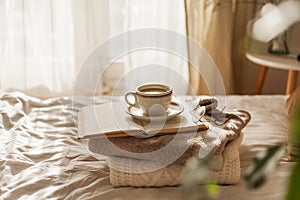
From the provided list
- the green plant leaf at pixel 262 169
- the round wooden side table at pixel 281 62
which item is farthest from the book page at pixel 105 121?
the round wooden side table at pixel 281 62

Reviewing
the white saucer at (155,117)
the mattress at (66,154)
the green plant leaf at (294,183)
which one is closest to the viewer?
the green plant leaf at (294,183)

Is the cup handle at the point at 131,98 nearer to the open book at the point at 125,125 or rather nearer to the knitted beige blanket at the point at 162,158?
the open book at the point at 125,125

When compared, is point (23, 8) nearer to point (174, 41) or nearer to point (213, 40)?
point (174, 41)

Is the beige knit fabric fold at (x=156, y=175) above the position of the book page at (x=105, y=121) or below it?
below

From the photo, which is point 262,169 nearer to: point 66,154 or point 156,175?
point 156,175

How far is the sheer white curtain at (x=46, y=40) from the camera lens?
99.4 inches

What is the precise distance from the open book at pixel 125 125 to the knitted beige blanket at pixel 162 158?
15mm

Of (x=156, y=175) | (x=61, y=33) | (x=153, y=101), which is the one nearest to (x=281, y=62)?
(x=61, y=33)

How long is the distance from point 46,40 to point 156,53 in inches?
22.7

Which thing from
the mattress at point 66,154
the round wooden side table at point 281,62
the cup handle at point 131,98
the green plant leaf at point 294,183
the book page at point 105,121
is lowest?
the mattress at point 66,154

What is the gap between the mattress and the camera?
116 cm

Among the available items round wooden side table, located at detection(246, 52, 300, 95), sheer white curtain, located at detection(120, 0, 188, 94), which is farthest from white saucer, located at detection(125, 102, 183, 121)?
sheer white curtain, located at detection(120, 0, 188, 94)

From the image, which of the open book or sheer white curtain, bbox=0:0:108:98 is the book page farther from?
sheer white curtain, bbox=0:0:108:98

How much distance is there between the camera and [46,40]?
8.47ft
